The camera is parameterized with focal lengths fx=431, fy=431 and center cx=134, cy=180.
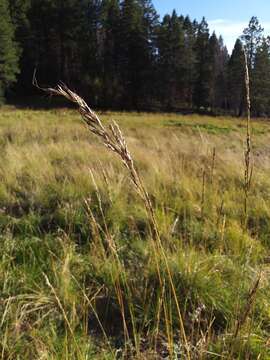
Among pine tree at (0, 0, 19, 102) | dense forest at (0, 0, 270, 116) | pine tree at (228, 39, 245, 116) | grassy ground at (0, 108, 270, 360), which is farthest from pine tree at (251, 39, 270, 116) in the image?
grassy ground at (0, 108, 270, 360)

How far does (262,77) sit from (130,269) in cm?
4246

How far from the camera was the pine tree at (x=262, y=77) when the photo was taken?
41500 mm

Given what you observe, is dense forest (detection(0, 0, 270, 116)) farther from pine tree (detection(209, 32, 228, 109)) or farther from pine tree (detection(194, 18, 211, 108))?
pine tree (detection(209, 32, 228, 109))

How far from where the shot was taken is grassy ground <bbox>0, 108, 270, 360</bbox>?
183 centimetres

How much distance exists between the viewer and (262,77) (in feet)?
138

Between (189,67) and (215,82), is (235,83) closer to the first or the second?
(215,82)

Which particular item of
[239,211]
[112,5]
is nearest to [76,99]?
[239,211]

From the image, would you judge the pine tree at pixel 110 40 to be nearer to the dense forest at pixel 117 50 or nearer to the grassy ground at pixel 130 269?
the dense forest at pixel 117 50

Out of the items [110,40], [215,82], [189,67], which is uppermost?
[110,40]

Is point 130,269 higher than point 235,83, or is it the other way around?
point 235,83

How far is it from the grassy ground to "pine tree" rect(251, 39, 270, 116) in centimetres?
3849

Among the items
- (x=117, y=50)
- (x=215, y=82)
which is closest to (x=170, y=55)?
(x=117, y=50)

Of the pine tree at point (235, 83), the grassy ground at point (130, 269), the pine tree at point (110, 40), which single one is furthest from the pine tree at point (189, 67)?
the grassy ground at point (130, 269)

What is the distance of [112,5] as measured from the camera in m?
43.5
